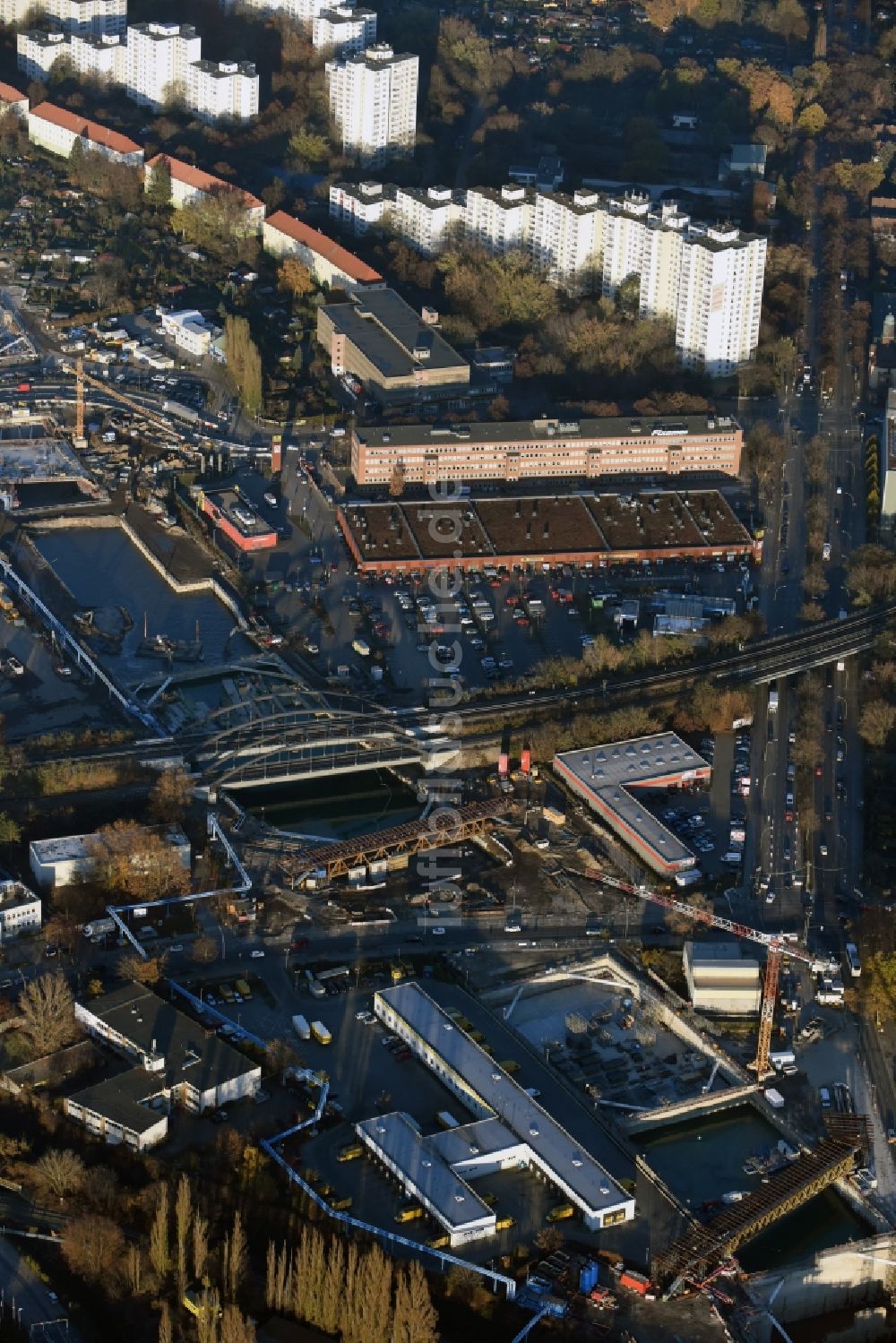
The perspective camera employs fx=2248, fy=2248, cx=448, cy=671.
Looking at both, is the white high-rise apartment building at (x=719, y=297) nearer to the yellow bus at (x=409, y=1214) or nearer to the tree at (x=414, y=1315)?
the yellow bus at (x=409, y=1214)

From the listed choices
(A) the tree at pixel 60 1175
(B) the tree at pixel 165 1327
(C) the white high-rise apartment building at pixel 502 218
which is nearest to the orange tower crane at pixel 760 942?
(B) the tree at pixel 165 1327

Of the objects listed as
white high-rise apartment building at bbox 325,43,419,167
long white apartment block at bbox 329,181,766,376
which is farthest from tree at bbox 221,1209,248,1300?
white high-rise apartment building at bbox 325,43,419,167

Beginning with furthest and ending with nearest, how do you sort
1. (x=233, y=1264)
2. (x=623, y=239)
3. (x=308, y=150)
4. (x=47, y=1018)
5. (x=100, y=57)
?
(x=100, y=57) → (x=308, y=150) → (x=623, y=239) → (x=47, y=1018) → (x=233, y=1264)

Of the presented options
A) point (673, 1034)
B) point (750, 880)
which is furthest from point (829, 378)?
point (673, 1034)

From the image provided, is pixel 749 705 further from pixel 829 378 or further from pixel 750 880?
pixel 829 378

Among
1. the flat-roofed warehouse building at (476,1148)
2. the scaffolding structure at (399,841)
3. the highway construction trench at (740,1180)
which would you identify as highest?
the scaffolding structure at (399,841)

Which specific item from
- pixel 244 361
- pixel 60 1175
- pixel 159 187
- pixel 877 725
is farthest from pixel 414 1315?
pixel 159 187

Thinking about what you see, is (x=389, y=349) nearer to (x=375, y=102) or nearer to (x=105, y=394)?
(x=105, y=394)
